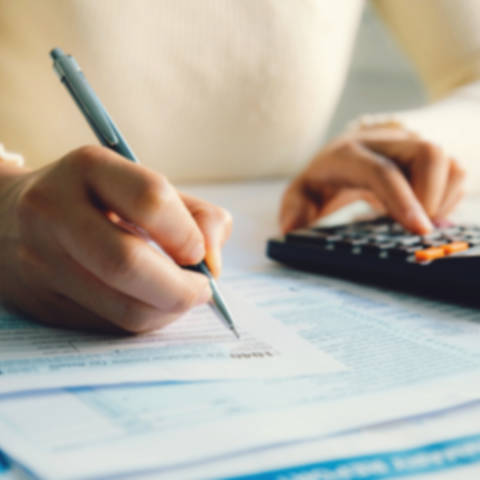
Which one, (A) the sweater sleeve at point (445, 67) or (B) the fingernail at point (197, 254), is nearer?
(B) the fingernail at point (197, 254)

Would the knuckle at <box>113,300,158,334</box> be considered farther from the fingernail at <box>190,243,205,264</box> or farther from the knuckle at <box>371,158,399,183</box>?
the knuckle at <box>371,158,399,183</box>

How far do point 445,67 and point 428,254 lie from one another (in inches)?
21.8

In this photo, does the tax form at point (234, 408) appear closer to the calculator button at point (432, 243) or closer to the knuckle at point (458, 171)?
the calculator button at point (432, 243)

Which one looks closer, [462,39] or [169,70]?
[169,70]

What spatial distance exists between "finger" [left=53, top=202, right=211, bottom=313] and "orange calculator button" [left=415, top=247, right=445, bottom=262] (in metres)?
0.16

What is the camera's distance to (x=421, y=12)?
2.43ft

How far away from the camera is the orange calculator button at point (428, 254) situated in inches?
12.3

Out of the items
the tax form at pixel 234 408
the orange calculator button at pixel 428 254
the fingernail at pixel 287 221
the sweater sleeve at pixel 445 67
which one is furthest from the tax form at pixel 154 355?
the sweater sleeve at pixel 445 67

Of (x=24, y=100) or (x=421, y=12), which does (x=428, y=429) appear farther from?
(x=421, y=12)

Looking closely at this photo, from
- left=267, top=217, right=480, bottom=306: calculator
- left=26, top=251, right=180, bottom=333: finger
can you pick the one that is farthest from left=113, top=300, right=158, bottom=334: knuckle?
left=267, top=217, right=480, bottom=306: calculator

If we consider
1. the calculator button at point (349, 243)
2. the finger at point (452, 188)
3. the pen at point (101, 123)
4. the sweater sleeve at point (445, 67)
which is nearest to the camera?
the pen at point (101, 123)

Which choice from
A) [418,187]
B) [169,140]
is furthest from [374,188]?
[169,140]

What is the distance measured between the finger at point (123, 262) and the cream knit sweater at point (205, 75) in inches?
12.8

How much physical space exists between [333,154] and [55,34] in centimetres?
27
